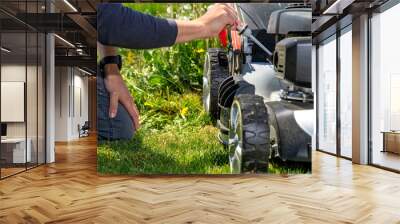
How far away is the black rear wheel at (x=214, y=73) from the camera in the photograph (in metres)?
5.97

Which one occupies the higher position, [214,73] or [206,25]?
[206,25]

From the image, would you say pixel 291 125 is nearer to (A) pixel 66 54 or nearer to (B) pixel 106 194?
(B) pixel 106 194

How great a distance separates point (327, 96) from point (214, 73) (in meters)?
4.88

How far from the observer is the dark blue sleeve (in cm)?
591

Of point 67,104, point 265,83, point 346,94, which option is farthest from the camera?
point 67,104

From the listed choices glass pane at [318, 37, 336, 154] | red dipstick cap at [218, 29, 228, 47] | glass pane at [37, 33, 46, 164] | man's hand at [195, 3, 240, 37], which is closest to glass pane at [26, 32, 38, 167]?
glass pane at [37, 33, 46, 164]

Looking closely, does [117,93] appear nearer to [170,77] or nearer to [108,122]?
[108,122]

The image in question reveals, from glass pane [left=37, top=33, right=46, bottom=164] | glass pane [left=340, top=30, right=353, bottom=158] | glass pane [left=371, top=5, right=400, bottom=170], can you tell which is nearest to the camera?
glass pane [left=371, top=5, right=400, bottom=170]

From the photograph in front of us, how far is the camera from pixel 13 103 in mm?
6547

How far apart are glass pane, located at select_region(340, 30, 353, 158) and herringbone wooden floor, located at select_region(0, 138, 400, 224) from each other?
1.93 m

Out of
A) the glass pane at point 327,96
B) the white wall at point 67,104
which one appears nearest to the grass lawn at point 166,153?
the glass pane at point 327,96

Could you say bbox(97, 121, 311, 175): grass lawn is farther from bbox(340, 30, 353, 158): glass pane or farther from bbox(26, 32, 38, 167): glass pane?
bbox(340, 30, 353, 158): glass pane

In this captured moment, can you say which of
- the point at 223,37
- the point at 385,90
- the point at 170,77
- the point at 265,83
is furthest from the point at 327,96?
the point at 170,77

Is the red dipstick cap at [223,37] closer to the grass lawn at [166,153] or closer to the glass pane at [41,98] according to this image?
the grass lawn at [166,153]
